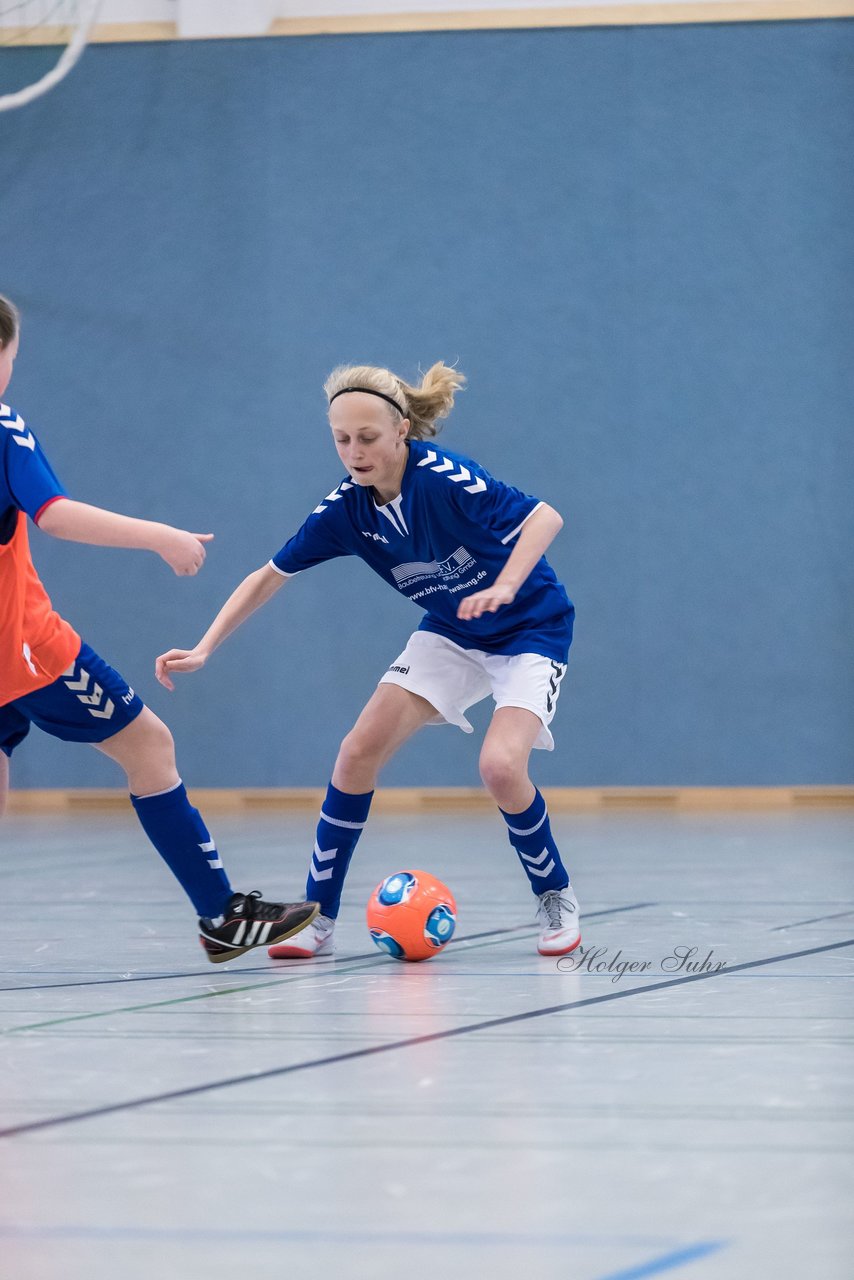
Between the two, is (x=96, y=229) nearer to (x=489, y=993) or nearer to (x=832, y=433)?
(x=832, y=433)

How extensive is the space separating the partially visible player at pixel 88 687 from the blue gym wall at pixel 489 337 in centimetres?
535

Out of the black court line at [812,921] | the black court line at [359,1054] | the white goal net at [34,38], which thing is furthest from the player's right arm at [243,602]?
the white goal net at [34,38]

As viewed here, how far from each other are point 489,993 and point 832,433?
6.18 meters

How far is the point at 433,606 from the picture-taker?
384 cm

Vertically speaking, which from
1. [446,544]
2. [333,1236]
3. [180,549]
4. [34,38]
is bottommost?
[333,1236]

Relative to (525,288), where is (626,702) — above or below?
below

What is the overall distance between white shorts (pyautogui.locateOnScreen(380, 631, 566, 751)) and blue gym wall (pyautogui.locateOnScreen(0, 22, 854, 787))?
485 cm

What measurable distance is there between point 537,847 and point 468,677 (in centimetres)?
44

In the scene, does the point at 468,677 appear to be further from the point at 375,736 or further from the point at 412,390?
the point at 412,390

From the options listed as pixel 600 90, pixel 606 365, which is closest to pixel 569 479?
pixel 606 365

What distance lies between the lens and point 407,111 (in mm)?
8836

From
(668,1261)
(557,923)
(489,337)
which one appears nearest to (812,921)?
(557,923)

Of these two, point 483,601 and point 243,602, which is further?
Answer: point 243,602

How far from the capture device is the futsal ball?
3488 mm
